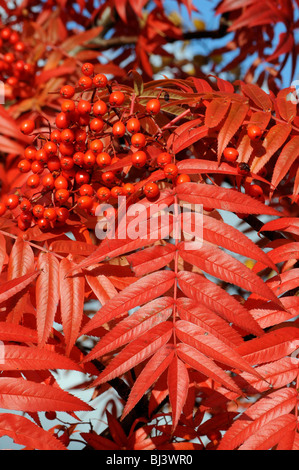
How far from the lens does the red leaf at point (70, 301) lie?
0.93 m

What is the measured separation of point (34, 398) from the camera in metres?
0.85

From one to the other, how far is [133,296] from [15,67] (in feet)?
5.55

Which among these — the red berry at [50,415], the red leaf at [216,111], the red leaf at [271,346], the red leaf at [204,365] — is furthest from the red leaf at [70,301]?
the red berry at [50,415]

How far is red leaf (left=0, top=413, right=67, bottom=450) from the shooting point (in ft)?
2.62

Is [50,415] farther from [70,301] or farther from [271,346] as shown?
[271,346]

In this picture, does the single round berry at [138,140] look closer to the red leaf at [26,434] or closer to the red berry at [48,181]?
the red berry at [48,181]

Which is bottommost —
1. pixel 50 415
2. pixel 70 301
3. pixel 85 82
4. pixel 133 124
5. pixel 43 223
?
pixel 50 415

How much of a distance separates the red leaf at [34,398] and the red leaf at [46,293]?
9 centimetres

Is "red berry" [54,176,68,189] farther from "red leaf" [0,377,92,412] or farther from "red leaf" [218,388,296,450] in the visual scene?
"red leaf" [218,388,296,450]

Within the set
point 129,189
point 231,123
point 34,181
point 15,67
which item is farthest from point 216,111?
point 15,67

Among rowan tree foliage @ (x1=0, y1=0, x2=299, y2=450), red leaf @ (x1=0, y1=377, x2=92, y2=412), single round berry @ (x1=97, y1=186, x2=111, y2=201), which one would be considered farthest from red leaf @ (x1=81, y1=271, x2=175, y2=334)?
single round berry @ (x1=97, y1=186, x2=111, y2=201)

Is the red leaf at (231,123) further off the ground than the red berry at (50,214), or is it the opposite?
the red leaf at (231,123)

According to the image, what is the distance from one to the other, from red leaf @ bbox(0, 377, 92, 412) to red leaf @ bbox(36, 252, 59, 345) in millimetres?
85
